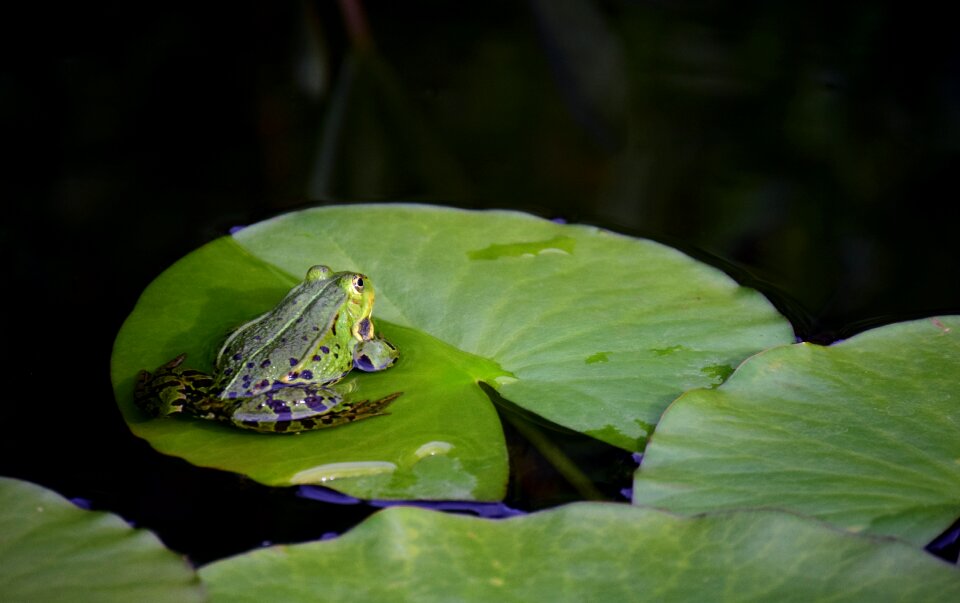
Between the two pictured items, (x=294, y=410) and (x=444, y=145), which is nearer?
(x=294, y=410)

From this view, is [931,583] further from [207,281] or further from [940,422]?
[207,281]

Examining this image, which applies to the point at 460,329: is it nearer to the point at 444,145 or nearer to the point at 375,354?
the point at 375,354

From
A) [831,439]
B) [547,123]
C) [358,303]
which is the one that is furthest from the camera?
[547,123]

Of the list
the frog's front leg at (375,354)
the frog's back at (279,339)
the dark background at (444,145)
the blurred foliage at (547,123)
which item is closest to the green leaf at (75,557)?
the dark background at (444,145)

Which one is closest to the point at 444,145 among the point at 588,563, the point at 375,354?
Result: the point at 375,354

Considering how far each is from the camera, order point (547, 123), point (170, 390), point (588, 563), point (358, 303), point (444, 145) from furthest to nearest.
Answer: point (547, 123) < point (444, 145) < point (358, 303) < point (170, 390) < point (588, 563)

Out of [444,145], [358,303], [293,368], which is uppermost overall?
[444,145]

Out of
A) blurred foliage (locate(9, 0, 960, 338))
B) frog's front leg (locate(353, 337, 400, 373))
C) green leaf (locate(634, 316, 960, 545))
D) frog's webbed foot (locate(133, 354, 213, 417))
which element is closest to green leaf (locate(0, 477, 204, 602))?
frog's webbed foot (locate(133, 354, 213, 417))
